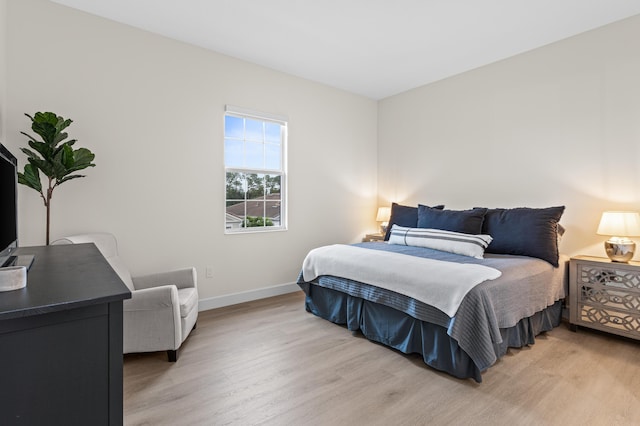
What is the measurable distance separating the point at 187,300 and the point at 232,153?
70.7 inches

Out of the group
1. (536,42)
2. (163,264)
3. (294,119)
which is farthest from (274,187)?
(536,42)

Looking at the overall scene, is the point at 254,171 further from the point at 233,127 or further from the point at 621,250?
the point at 621,250

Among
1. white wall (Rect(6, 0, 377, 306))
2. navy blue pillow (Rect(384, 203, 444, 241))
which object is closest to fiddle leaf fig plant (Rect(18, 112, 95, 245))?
white wall (Rect(6, 0, 377, 306))

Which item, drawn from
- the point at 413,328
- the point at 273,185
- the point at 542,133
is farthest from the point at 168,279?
the point at 542,133

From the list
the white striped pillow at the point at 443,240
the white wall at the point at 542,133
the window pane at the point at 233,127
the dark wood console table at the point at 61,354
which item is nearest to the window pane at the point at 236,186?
the window pane at the point at 233,127

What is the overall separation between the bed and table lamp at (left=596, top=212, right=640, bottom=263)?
1.11 feet

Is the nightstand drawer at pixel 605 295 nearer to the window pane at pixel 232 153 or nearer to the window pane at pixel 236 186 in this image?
the window pane at pixel 236 186

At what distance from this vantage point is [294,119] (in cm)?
415

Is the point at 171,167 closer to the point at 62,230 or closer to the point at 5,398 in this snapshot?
the point at 62,230

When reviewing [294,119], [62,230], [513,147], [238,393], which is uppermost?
[294,119]

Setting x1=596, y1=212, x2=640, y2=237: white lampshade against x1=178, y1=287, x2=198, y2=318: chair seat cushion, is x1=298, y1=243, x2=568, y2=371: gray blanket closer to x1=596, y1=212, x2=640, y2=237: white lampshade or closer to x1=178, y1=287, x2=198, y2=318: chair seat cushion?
x1=596, y1=212, x2=640, y2=237: white lampshade

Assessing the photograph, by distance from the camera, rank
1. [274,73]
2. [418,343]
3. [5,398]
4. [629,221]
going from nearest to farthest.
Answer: [5,398], [418,343], [629,221], [274,73]

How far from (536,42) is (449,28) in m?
Result: 1.02

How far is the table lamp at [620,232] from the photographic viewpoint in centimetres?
263
